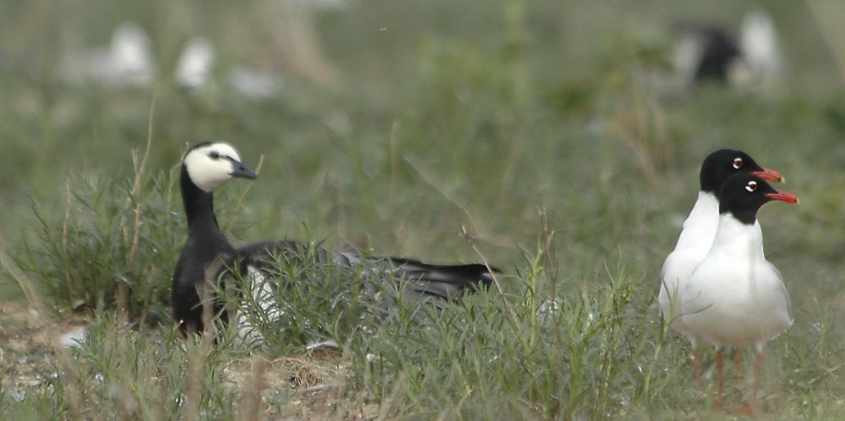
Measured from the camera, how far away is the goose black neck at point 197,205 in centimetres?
548

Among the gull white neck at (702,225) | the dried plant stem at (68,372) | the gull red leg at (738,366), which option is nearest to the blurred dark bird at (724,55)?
the gull white neck at (702,225)

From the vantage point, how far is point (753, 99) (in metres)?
11.0

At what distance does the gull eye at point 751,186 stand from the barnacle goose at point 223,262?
867 mm

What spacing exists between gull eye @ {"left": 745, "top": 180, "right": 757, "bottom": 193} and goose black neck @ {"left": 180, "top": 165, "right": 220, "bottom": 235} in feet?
5.90

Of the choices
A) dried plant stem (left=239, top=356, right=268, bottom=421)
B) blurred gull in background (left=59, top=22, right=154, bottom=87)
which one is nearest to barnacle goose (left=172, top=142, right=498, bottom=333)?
dried plant stem (left=239, top=356, right=268, bottom=421)

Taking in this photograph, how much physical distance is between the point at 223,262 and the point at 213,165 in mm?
460

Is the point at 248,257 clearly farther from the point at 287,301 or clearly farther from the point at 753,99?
the point at 753,99

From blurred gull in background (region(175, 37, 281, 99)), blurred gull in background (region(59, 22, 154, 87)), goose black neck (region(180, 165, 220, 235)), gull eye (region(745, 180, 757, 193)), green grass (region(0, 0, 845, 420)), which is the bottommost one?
blurred gull in background (region(59, 22, 154, 87))

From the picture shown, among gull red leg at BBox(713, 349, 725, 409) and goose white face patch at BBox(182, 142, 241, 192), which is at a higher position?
goose white face patch at BBox(182, 142, 241, 192)

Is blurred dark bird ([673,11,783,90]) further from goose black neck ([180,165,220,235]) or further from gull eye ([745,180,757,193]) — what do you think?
gull eye ([745,180,757,193])

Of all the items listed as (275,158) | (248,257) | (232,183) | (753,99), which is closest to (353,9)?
(753,99)

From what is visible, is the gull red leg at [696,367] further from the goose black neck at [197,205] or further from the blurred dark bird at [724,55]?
the blurred dark bird at [724,55]

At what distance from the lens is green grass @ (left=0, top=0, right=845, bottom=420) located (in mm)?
4355

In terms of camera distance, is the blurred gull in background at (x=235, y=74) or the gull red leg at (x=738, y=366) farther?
the blurred gull in background at (x=235, y=74)
